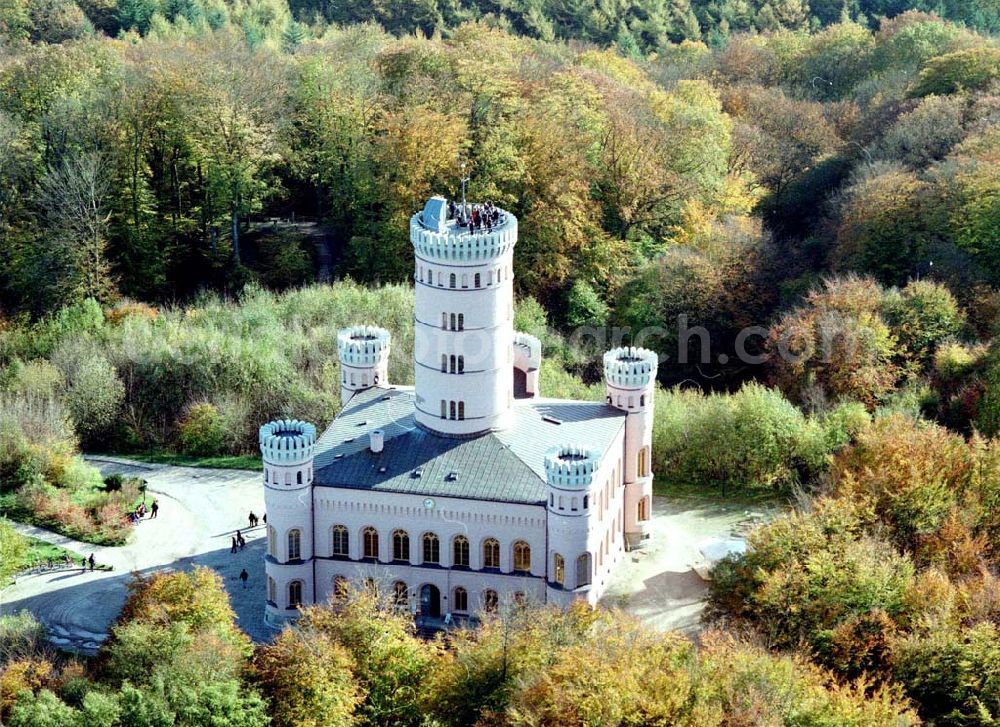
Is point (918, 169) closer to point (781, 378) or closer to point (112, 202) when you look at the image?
point (781, 378)

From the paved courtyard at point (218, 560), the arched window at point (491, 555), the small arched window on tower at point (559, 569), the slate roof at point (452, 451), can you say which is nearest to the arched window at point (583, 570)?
the small arched window on tower at point (559, 569)

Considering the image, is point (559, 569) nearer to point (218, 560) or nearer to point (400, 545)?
point (400, 545)

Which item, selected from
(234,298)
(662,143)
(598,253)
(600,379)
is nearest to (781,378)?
(600,379)

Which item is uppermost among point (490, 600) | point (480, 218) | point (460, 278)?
point (480, 218)

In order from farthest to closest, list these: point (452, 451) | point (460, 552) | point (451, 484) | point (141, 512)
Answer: point (141, 512)
point (452, 451)
point (460, 552)
point (451, 484)

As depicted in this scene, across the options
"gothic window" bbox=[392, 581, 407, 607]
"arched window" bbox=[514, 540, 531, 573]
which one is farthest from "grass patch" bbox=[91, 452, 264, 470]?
"arched window" bbox=[514, 540, 531, 573]

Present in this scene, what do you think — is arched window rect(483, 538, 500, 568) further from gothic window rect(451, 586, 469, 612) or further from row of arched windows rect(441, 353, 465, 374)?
row of arched windows rect(441, 353, 465, 374)

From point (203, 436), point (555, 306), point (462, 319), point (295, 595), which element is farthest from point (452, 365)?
point (555, 306)

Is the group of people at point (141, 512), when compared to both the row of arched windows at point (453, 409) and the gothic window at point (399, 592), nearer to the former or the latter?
the gothic window at point (399, 592)
